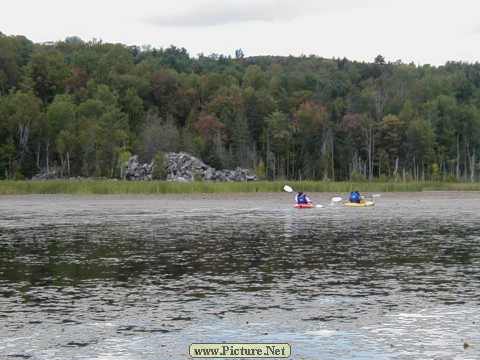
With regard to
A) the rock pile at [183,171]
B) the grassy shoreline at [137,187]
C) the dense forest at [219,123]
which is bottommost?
the grassy shoreline at [137,187]

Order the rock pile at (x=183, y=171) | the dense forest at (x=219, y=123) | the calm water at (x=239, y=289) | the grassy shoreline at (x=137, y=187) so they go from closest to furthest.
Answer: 1. the calm water at (x=239, y=289)
2. the grassy shoreline at (x=137, y=187)
3. the rock pile at (x=183, y=171)
4. the dense forest at (x=219, y=123)

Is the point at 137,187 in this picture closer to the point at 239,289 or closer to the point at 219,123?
the point at 239,289

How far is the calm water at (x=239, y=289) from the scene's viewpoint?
1502cm

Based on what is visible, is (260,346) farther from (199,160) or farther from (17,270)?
(199,160)

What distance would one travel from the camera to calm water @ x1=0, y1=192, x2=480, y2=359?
49.3 feet

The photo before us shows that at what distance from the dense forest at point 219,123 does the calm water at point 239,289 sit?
69.8 m

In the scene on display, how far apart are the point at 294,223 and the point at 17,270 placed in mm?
21643

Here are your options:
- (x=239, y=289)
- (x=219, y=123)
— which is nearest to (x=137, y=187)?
(x=239, y=289)

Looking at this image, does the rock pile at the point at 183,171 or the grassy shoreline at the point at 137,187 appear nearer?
the grassy shoreline at the point at 137,187

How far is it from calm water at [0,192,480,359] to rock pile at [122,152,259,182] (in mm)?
62346

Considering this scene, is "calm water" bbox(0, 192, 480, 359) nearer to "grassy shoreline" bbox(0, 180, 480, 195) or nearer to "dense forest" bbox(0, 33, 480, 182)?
"grassy shoreline" bbox(0, 180, 480, 195)

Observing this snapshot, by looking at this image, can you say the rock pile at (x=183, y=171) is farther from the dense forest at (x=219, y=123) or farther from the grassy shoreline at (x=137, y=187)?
the grassy shoreline at (x=137, y=187)

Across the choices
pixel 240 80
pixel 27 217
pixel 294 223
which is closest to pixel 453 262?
pixel 294 223

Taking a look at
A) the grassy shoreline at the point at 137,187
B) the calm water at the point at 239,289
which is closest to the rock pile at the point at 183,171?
the grassy shoreline at the point at 137,187
